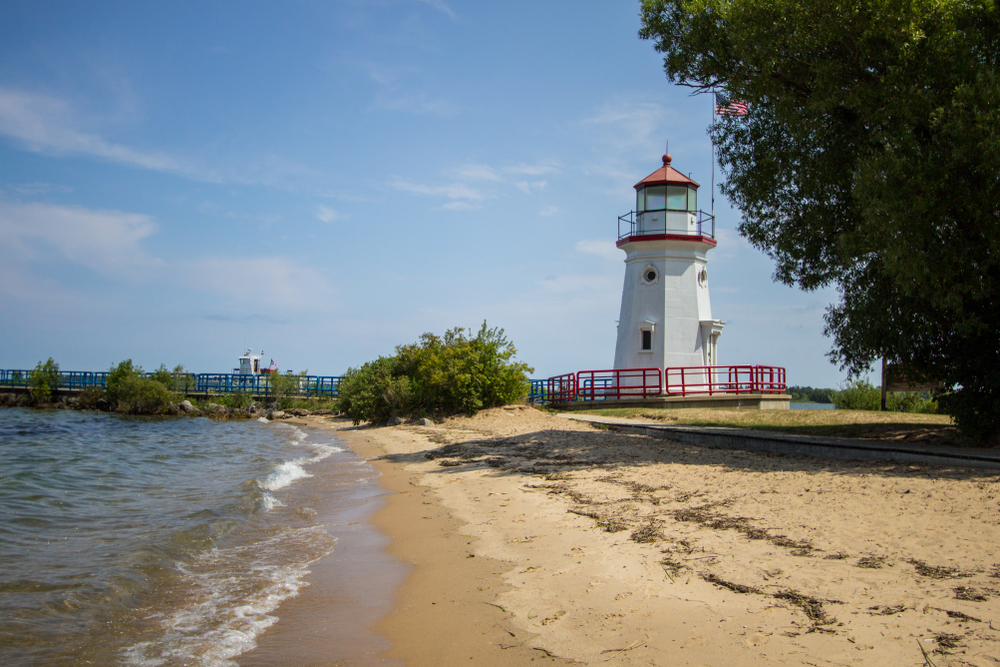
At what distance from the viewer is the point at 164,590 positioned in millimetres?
5797

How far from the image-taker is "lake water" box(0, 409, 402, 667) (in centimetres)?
460

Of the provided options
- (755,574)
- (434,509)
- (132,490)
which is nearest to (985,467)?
(755,574)

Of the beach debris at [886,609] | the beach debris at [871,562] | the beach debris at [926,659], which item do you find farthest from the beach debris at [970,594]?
the beach debris at [926,659]

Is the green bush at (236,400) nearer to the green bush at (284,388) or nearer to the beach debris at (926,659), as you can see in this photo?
the green bush at (284,388)

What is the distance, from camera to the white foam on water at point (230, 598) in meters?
4.30

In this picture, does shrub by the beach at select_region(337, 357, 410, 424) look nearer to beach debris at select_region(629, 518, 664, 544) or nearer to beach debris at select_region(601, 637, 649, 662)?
beach debris at select_region(629, 518, 664, 544)

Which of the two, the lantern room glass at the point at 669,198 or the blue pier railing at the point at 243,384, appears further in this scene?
the blue pier railing at the point at 243,384

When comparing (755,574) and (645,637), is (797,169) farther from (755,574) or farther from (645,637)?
(645,637)

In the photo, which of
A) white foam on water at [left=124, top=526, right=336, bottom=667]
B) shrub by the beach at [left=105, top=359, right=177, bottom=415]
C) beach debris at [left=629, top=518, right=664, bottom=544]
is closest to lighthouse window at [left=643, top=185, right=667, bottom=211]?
beach debris at [left=629, top=518, right=664, bottom=544]

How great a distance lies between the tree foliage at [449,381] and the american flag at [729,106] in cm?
1054

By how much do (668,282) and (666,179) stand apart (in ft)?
14.5

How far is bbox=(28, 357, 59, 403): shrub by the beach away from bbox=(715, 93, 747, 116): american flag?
150 ft

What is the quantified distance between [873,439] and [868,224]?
14.3 ft

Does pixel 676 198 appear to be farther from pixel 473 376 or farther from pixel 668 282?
pixel 473 376
